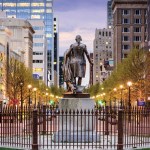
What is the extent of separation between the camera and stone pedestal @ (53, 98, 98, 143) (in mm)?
30469

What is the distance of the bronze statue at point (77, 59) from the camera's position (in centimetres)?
3272

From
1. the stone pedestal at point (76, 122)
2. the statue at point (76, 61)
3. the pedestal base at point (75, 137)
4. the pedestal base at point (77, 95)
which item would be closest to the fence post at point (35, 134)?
the stone pedestal at point (76, 122)

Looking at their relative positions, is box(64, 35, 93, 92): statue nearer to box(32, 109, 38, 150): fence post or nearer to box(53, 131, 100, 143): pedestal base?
box(53, 131, 100, 143): pedestal base

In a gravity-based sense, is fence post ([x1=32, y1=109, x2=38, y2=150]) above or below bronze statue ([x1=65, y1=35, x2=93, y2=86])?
below

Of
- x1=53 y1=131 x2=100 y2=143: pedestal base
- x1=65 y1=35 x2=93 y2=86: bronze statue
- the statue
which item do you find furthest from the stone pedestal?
x1=65 y1=35 x2=93 y2=86: bronze statue

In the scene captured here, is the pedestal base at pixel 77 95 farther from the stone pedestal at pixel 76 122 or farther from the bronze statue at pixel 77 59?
the bronze statue at pixel 77 59

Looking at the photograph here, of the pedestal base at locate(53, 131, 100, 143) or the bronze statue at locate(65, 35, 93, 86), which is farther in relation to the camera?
the bronze statue at locate(65, 35, 93, 86)

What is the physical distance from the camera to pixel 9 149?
28.2 m

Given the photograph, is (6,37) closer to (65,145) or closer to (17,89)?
(17,89)

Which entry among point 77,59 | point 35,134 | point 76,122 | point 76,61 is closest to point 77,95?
point 76,122

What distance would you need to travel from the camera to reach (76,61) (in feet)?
108

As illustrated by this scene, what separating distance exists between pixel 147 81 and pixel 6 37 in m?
55.9

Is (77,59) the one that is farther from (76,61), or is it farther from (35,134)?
(35,134)

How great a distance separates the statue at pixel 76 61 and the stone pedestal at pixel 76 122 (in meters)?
1.67
